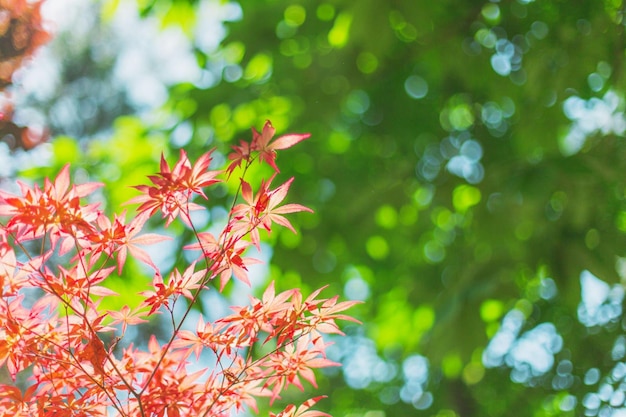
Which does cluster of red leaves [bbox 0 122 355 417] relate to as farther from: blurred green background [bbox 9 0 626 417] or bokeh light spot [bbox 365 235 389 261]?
bokeh light spot [bbox 365 235 389 261]

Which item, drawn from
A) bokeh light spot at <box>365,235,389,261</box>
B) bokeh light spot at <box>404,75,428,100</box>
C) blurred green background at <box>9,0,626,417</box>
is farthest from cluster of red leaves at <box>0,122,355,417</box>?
bokeh light spot at <box>404,75,428,100</box>

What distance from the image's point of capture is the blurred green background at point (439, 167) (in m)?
1.23

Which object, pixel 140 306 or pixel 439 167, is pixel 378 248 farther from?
pixel 140 306

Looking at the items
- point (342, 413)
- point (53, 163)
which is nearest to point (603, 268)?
point (342, 413)

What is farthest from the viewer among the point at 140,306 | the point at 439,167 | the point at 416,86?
the point at 416,86

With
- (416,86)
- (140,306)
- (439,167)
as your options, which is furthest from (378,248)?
(140,306)

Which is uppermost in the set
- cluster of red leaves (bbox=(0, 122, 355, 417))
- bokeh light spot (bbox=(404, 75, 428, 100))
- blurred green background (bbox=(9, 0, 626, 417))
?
bokeh light spot (bbox=(404, 75, 428, 100))

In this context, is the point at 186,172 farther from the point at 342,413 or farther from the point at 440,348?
the point at 342,413

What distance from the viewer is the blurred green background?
1231 millimetres

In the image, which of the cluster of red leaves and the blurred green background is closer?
the cluster of red leaves

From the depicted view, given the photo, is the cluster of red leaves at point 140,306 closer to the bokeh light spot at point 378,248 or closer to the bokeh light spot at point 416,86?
the bokeh light spot at point 378,248

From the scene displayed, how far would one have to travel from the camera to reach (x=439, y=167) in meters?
1.60

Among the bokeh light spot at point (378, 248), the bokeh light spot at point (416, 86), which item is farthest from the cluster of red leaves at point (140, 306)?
the bokeh light spot at point (416, 86)

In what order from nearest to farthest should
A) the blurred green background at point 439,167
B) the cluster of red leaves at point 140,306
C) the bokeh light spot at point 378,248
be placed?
the cluster of red leaves at point 140,306 < the blurred green background at point 439,167 < the bokeh light spot at point 378,248
